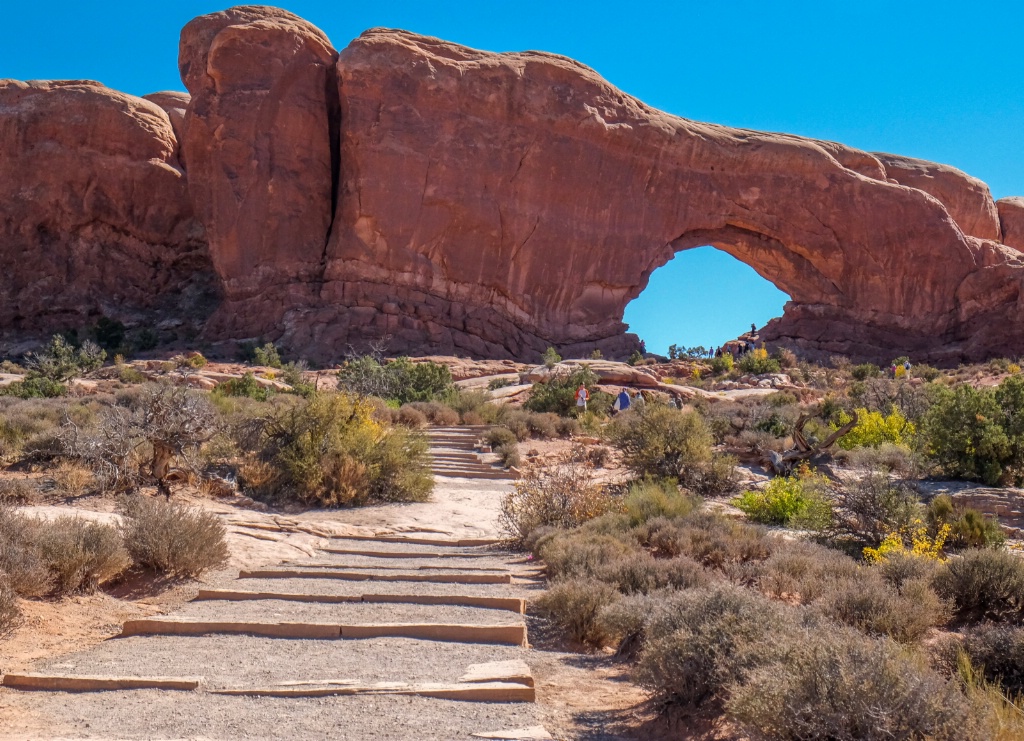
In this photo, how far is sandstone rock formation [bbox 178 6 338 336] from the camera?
110 feet

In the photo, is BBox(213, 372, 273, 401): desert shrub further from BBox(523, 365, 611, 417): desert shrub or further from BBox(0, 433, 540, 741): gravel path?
BBox(0, 433, 540, 741): gravel path

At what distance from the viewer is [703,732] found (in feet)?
13.1

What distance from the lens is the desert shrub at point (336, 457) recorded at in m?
10.9

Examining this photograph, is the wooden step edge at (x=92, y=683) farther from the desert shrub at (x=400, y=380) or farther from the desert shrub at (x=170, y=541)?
the desert shrub at (x=400, y=380)

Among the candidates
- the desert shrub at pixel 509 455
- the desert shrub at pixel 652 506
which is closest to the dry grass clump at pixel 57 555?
the desert shrub at pixel 652 506

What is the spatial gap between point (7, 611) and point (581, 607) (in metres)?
3.83

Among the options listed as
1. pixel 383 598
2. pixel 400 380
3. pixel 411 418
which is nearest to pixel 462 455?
pixel 411 418

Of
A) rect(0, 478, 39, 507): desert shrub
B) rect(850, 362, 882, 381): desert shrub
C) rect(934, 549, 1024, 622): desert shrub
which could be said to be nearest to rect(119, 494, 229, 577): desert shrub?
rect(0, 478, 39, 507): desert shrub

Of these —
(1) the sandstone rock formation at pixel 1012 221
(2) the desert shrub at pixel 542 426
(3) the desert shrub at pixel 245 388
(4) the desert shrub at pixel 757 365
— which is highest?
(1) the sandstone rock formation at pixel 1012 221

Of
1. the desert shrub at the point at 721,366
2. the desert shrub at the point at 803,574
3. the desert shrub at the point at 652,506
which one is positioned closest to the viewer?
the desert shrub at the point at 803,574

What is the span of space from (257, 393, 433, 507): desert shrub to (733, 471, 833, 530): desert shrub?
14.7 feet

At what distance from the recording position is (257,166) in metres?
33.7

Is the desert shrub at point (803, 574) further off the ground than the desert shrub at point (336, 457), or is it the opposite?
the desert shrub at point (336, 457)

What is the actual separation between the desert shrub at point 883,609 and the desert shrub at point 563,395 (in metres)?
15.1
